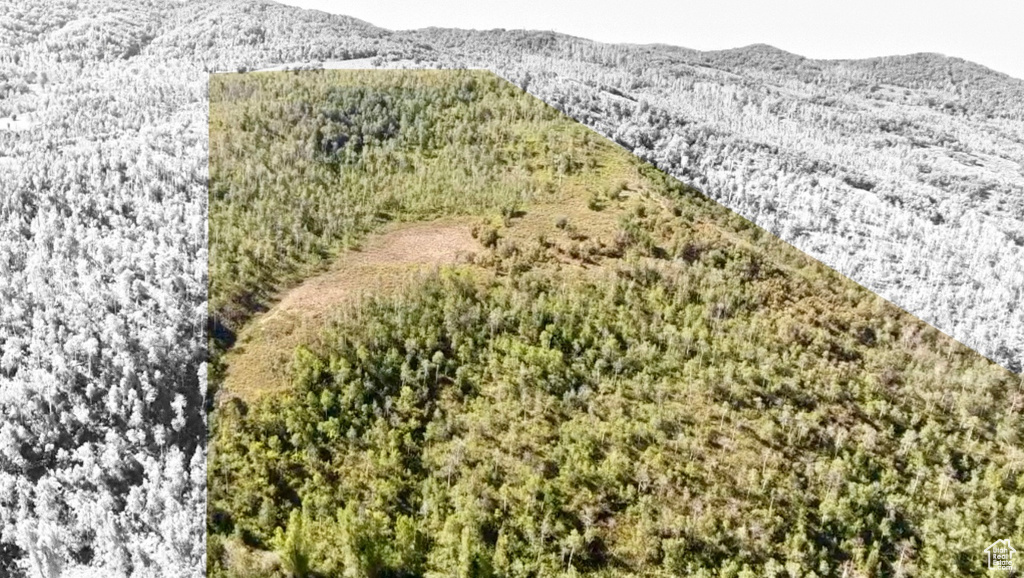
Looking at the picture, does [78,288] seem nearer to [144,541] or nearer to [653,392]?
[144,541]

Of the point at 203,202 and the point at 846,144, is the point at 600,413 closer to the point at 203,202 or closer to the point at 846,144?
the point at 203,202

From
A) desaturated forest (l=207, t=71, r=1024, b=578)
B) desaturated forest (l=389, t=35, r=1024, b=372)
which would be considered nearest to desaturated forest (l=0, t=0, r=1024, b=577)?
desaturated forest (l=389, t=35, r=1024, b=372)

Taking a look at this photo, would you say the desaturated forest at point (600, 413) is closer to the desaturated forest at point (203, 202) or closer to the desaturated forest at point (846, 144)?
the desaturated forest at point (846, 144)

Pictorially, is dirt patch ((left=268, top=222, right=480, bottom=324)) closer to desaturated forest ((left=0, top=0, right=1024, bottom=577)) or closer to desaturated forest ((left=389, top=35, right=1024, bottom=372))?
desaturated forest ((left=0, top=0, right=1024, bottom=577))

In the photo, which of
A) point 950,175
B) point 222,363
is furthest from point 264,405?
point 950,175

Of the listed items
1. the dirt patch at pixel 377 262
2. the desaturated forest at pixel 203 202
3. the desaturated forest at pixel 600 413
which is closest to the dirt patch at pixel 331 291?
the dirt patch at pixel 377 262

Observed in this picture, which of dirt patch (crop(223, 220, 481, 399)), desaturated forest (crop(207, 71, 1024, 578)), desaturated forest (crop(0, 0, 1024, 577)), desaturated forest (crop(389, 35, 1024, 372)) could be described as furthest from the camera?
desaturated forest (crop(389, 35, 1024, 372))

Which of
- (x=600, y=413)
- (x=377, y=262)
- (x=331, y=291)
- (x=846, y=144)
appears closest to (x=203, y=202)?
(x=377, y=262)
